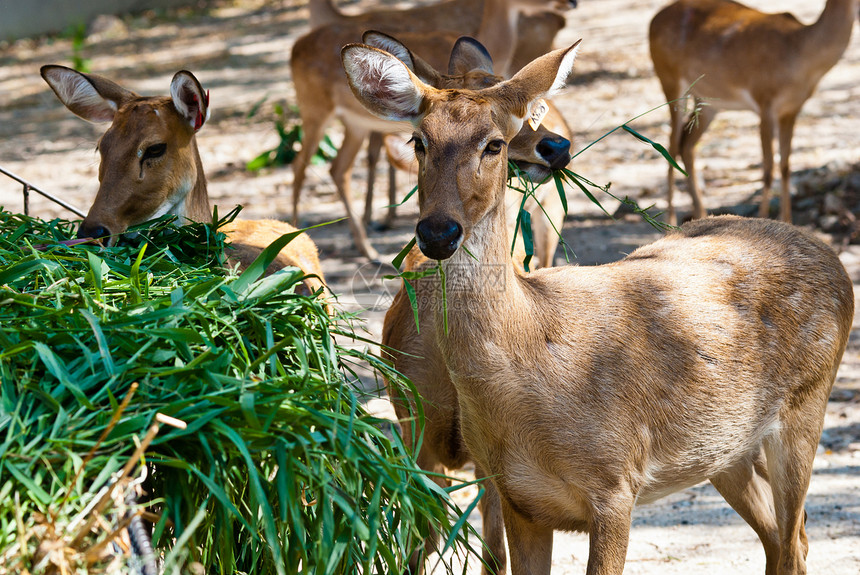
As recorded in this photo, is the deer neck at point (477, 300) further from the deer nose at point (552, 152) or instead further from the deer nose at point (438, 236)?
the deer nose at point (552, 152)

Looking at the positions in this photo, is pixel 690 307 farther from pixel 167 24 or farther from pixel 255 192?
pixel 167 24

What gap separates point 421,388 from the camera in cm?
371

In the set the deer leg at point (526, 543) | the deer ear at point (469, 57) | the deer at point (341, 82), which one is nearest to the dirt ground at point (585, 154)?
the deer at point (341, 82)

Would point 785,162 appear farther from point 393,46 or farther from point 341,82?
point 393,46

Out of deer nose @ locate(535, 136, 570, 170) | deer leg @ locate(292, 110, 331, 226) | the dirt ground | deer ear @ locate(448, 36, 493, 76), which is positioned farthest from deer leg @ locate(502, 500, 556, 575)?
deer leg @ locate(292, 110, 331, 226)

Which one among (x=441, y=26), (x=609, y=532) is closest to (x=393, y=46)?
(x=609, y=532)

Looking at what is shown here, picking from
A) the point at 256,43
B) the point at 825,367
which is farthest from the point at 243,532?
the point at 256,43

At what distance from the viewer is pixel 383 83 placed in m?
3.14

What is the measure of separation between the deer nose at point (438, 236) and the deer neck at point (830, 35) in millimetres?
6706

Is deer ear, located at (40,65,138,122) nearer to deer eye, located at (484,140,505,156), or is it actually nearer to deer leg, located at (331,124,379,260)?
deer eye, located at (484,140,505,156)

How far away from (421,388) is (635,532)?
1.40 meters

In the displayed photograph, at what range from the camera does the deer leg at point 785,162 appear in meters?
8.11

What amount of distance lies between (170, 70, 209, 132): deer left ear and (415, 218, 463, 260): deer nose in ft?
5.67

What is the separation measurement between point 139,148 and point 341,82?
15.6 feet
